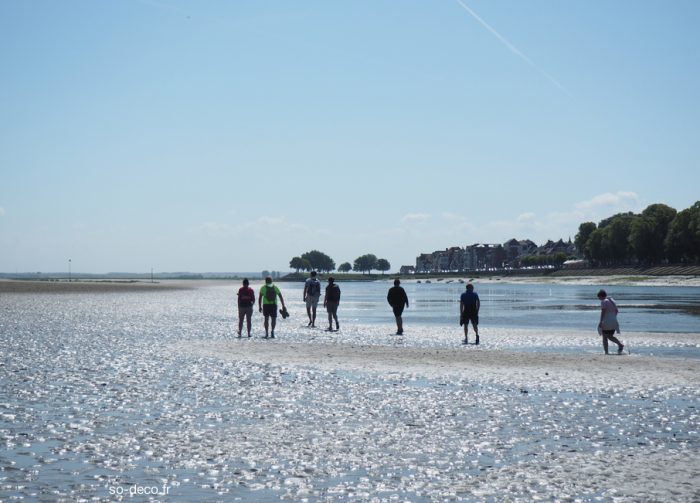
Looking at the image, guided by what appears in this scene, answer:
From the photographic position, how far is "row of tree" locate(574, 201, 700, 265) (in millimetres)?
141875

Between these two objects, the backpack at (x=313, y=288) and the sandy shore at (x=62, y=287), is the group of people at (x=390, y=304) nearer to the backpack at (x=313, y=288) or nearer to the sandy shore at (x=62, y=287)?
the backpack at (x=313, y=288)

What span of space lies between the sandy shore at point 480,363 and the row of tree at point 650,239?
4925 inches

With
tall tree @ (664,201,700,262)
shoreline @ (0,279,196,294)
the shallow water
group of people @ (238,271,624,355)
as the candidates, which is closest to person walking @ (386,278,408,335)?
group of people @ (238,271,624,355)

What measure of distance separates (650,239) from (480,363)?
14819 cm

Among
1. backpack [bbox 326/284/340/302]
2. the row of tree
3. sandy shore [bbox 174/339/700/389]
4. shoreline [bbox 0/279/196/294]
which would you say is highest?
the row of tree

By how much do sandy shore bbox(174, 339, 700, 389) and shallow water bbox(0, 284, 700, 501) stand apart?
96 centimetres

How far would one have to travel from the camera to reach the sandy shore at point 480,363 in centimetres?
1697

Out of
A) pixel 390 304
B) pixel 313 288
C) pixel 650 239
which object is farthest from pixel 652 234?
pixel 390 304

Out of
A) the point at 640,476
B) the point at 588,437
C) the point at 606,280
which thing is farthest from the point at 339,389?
the point at 606,280

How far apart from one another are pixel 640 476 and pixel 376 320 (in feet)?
107

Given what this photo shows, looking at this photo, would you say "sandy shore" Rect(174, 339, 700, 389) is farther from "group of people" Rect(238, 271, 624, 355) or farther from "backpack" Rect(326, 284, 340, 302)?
"backpack" Rect(326, 284, 340, 302)

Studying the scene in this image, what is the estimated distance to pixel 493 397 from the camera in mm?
14414

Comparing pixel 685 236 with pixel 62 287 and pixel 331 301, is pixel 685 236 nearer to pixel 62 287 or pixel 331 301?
pixel 62 287

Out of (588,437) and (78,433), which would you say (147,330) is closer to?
(78,433)
